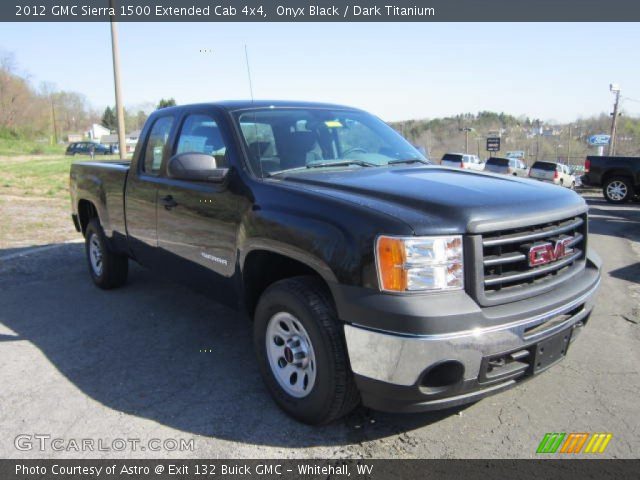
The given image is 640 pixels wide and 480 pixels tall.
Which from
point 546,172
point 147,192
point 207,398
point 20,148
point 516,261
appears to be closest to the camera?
point 516,261

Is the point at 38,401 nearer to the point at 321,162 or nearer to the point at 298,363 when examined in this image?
the point at 298,363

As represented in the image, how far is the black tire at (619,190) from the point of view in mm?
15869

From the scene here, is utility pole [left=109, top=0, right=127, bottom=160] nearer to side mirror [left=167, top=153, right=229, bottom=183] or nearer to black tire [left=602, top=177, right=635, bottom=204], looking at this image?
side mirror [left=167, top=153, right=229, bottom=183]

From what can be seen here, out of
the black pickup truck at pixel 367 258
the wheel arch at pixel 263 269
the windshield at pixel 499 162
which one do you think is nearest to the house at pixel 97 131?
the windshield at pixel 499 162

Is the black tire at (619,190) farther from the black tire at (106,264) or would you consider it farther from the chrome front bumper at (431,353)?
the chrome front bumper at (431,353)

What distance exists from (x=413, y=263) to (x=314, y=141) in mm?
1724

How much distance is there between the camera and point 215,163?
3.57 metres

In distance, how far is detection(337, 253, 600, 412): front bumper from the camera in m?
2.45

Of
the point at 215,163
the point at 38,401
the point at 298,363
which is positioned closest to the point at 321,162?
the point at 215,163

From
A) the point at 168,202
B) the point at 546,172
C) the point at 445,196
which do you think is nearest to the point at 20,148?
the point at 546,172

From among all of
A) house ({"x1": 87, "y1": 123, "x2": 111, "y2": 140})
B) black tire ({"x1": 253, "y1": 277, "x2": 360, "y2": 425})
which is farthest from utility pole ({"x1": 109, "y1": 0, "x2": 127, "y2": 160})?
house ({"x1": 87, "y1": 123, "x2": 111, "y2": 140})

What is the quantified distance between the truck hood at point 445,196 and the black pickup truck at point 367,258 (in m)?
0.01

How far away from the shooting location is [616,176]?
16031 millimetres

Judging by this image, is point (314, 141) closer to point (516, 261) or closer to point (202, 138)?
point (202, 138)
